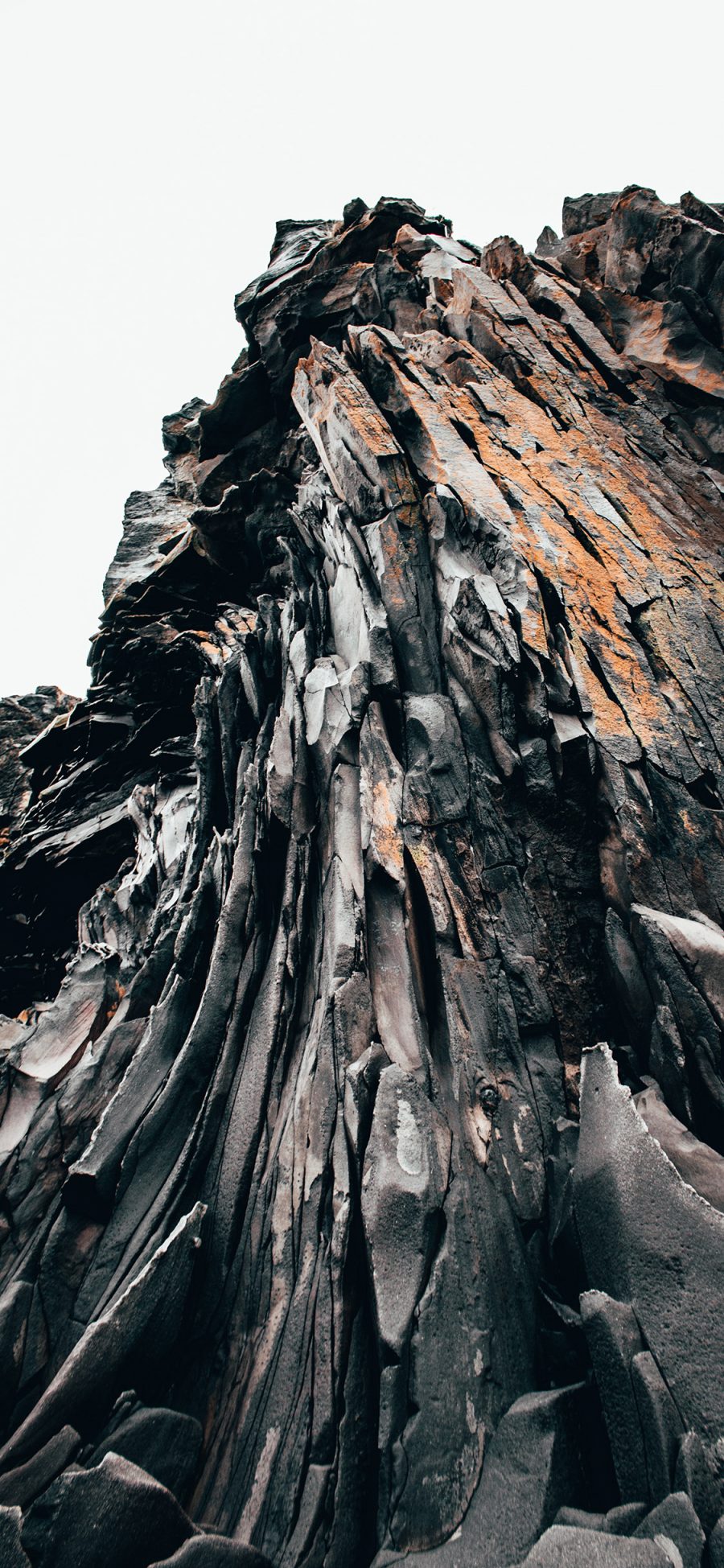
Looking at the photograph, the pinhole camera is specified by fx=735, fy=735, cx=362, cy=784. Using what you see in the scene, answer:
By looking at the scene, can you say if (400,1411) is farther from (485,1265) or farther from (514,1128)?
(514,1128)

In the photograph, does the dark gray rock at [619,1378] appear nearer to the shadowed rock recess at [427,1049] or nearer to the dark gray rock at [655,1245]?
the shadowed rock recess at [427,1049]

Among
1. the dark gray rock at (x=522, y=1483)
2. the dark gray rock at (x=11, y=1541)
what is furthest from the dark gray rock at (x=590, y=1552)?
the dark gray rock at (x=11, y=1541)

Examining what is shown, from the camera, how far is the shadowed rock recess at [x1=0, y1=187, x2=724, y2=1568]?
562 centimetres

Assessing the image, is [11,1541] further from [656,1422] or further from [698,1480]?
[698,1480]

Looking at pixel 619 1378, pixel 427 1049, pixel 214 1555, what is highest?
pixel 427 1049

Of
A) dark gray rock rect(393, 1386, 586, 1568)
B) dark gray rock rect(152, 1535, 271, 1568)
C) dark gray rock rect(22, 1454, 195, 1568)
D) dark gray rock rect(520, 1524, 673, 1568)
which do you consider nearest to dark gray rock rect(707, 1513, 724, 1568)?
dark gray rock rect(520, 1524, 673, 1568)

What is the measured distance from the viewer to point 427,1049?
8.03 meters

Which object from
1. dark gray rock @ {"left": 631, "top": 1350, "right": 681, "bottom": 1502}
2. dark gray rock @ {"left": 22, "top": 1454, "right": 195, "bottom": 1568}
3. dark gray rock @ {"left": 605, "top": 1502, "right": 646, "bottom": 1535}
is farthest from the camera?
dark gray rock @ {"left": 22, "top": 1454, "right": 195, "bottom": 1568}

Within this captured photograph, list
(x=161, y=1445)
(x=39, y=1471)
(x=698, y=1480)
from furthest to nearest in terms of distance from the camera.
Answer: (x=161, y=1445) < (x=39, y=1471) < (x=698, y=1480)

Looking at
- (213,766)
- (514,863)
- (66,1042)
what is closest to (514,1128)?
(514,863)

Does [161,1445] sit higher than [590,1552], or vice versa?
[161,1445]

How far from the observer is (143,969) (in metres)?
12.5

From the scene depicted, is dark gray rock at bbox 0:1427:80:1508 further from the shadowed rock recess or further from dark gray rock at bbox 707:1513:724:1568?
dark gray rock at bbox 707:1513:724:1568

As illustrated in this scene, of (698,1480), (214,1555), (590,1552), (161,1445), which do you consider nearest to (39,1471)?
(161,1445)
